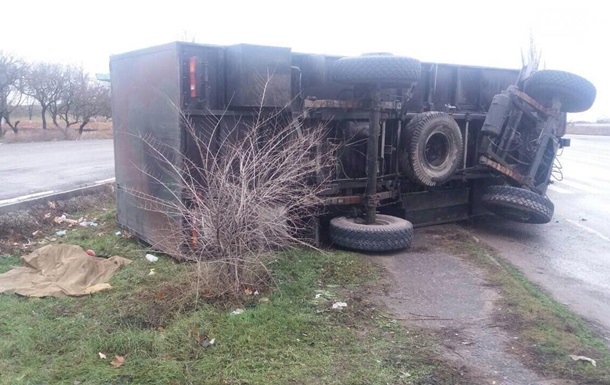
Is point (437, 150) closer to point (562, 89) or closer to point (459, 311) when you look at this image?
point (562, 89)

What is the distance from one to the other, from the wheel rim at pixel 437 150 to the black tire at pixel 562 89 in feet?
6.00

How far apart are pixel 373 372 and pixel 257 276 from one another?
1645 mm

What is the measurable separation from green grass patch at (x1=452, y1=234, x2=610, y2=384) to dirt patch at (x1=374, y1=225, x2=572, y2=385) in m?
0.06

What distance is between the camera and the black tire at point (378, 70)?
6.03m

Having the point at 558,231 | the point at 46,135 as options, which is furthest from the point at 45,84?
the point at 558,231

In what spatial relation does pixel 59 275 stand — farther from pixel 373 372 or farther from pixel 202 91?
pixel 373 372

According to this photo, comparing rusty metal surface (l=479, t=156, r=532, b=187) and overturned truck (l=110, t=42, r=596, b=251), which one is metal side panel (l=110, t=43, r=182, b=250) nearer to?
overturned truck (l=110, t=42, r=596, b=251)

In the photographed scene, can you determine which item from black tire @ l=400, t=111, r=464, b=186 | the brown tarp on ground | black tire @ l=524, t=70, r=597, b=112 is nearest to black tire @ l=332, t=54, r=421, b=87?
black tire @ l=400, t=111, r=464, b=186

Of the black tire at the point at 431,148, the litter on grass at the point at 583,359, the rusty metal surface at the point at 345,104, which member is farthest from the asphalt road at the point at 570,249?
the rusty metal surface at the point at 345,104

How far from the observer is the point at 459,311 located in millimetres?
4520

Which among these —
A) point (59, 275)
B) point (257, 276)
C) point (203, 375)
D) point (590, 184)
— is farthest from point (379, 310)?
point (590, 184)

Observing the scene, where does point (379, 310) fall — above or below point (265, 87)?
below

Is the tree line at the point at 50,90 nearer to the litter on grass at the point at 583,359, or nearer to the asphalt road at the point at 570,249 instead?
the asphalt road at the point at 570,249

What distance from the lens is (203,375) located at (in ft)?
10.8
